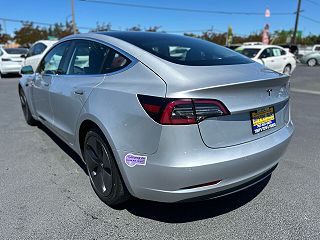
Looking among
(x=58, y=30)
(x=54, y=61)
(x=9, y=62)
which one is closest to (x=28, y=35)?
(x=58, y=30)

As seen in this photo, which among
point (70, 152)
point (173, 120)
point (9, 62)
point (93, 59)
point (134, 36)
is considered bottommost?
point (70, 152)

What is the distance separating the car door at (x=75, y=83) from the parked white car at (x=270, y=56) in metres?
10.5

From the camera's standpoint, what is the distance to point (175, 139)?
2033 mm

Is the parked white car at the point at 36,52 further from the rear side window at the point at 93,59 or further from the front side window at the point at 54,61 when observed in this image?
the rear side window at the point at 93,59

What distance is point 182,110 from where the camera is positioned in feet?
6.63

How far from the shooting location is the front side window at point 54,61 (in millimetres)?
3683

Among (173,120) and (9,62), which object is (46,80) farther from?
(9,62)

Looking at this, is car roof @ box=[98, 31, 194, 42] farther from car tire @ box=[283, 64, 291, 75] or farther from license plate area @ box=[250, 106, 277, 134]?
car tire @ box=[283, 64, 291, 75]

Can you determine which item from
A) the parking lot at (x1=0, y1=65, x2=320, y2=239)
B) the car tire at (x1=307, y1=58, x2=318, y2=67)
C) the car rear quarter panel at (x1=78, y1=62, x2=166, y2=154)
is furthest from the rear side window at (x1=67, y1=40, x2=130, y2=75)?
the car tire at (x1=307, y1=58, x2=318, y2=67)

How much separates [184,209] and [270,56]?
11.9m

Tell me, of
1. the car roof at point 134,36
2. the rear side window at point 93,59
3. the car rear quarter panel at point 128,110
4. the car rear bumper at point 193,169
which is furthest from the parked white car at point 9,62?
the car rear bumper at point 193,169

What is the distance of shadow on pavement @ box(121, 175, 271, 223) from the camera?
2.65m

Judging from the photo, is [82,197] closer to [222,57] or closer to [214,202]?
[214,202]

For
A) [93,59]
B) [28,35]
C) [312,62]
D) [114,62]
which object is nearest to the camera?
[114,62]
